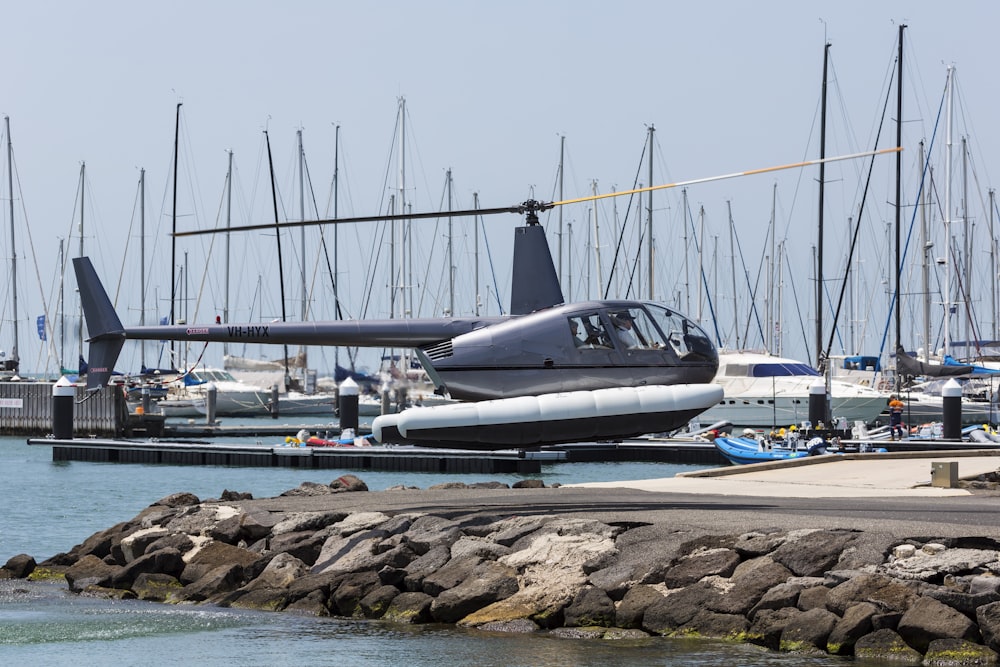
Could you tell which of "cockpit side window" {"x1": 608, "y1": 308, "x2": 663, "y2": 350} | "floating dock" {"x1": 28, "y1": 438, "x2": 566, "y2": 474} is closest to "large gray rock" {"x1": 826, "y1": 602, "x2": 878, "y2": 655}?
"cockpit side window" {"x1": 608, "y1": 308, "x2": 663, "y2": 350}

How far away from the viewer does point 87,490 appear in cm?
3753

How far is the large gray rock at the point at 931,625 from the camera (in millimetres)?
13805

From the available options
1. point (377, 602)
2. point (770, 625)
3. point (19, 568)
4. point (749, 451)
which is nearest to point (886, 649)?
point (770, 625)

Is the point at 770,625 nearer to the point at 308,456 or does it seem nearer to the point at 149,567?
the point at 149,567

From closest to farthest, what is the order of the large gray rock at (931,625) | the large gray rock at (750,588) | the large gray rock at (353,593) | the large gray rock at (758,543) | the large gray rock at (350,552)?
the large gray rock at (931,625), the large gray rock at (750,588), the large gray rock at (758,543), the large gray rock at (353,593), the large gray rock at (350,552)

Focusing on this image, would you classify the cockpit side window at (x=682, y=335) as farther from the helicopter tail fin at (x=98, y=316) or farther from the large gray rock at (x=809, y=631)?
the helicopter tail fin at (x=98, y=316)

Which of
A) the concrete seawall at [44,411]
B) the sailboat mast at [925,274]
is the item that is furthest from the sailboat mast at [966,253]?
the concrete seawall at [44,411]

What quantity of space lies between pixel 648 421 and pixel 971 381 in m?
48.8

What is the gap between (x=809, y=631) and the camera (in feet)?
47.7

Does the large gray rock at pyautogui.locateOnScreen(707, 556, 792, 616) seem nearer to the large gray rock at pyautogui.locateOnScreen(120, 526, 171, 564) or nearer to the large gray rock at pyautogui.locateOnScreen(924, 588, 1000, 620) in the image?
the large gray rock at pyautogui.locateOnScreen(924, 588, 1000, 620)

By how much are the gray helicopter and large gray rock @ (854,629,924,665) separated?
6031 millimetres

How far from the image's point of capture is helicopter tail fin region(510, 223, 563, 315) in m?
20.7

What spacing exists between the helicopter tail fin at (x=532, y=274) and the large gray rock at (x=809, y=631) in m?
7.47

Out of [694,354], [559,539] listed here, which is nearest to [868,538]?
[559,539]
